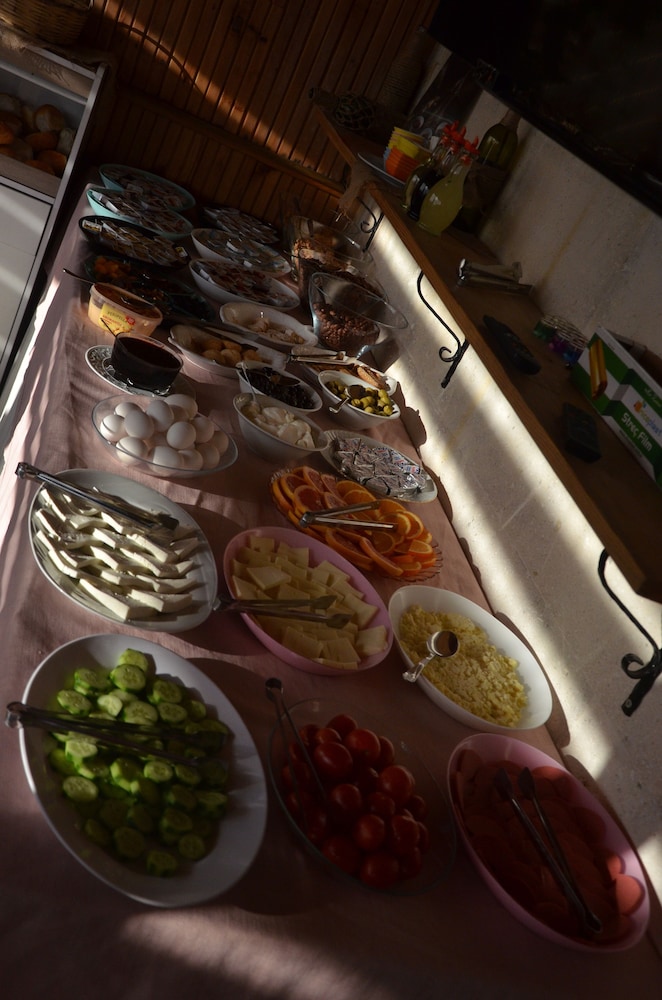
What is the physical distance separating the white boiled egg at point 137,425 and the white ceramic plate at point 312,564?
24 centimetres

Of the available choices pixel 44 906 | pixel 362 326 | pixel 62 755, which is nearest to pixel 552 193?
pixel 362 326

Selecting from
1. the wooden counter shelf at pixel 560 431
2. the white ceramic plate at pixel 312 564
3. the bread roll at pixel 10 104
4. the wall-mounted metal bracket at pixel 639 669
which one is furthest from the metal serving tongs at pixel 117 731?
the bread roll at pixel 10 104

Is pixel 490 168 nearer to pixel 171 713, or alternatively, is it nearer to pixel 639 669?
pixel 639 669

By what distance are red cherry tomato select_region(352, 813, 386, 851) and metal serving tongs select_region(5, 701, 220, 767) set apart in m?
0.18

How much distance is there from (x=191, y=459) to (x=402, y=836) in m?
0.69

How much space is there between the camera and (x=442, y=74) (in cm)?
235

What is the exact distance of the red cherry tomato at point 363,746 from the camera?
93 cm

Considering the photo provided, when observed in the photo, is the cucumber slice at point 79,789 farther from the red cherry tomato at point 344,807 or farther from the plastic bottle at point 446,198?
the plastic bottle at point 446,198

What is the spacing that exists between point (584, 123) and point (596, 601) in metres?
0.79

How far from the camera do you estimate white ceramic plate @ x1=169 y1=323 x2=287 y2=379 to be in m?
1.67

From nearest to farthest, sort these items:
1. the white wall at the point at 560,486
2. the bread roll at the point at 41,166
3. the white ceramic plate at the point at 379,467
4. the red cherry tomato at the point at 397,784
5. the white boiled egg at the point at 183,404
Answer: the red cherry tomato at the point at 397,784, the white wall at the point at 560,486, the white boiled egg at the point at 183,404, the white ceramic plate at the point at 379,467, the bread roll at the point at 41,166

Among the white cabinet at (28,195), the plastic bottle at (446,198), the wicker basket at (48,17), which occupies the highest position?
the plastic bottle at (446,198)

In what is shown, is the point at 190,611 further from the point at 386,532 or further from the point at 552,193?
the point at 552,193

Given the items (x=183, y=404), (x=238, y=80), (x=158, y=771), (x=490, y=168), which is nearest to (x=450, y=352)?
(x=490, y=168)
